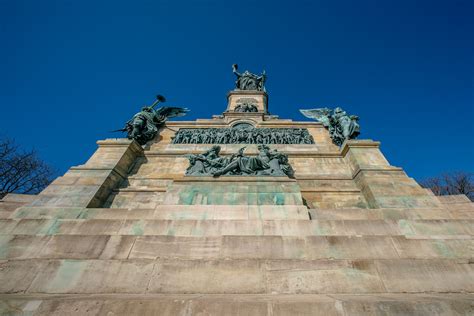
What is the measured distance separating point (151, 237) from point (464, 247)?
6721mm

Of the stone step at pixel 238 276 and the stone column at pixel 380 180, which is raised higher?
the stone column at pixel 380 180

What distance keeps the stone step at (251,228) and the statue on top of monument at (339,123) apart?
5.75 meters

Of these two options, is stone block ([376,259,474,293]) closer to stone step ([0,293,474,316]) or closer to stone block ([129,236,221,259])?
stone step ([0,293,474,316])

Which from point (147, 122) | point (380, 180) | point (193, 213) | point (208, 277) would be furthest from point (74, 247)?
point (380, 180)

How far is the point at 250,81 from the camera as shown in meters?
21.4

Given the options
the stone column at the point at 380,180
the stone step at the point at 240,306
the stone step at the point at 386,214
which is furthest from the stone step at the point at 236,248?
the stone column at the point at 380,180

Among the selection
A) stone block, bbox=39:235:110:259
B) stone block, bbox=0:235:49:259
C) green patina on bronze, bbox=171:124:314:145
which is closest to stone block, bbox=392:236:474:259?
stone block, bbox=39:235:110:259

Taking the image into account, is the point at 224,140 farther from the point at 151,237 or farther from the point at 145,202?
the point at 151,237

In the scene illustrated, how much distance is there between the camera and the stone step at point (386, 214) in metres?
6.21

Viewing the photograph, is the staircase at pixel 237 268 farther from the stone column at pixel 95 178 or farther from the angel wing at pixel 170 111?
the angel wing at pixel 170 111

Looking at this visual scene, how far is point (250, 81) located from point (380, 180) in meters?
16.1

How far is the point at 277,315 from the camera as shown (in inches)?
108

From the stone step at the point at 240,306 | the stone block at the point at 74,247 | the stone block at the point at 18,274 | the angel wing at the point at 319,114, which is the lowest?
the stone step at the point at 240,306

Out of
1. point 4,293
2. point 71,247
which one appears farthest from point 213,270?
point 4,293
